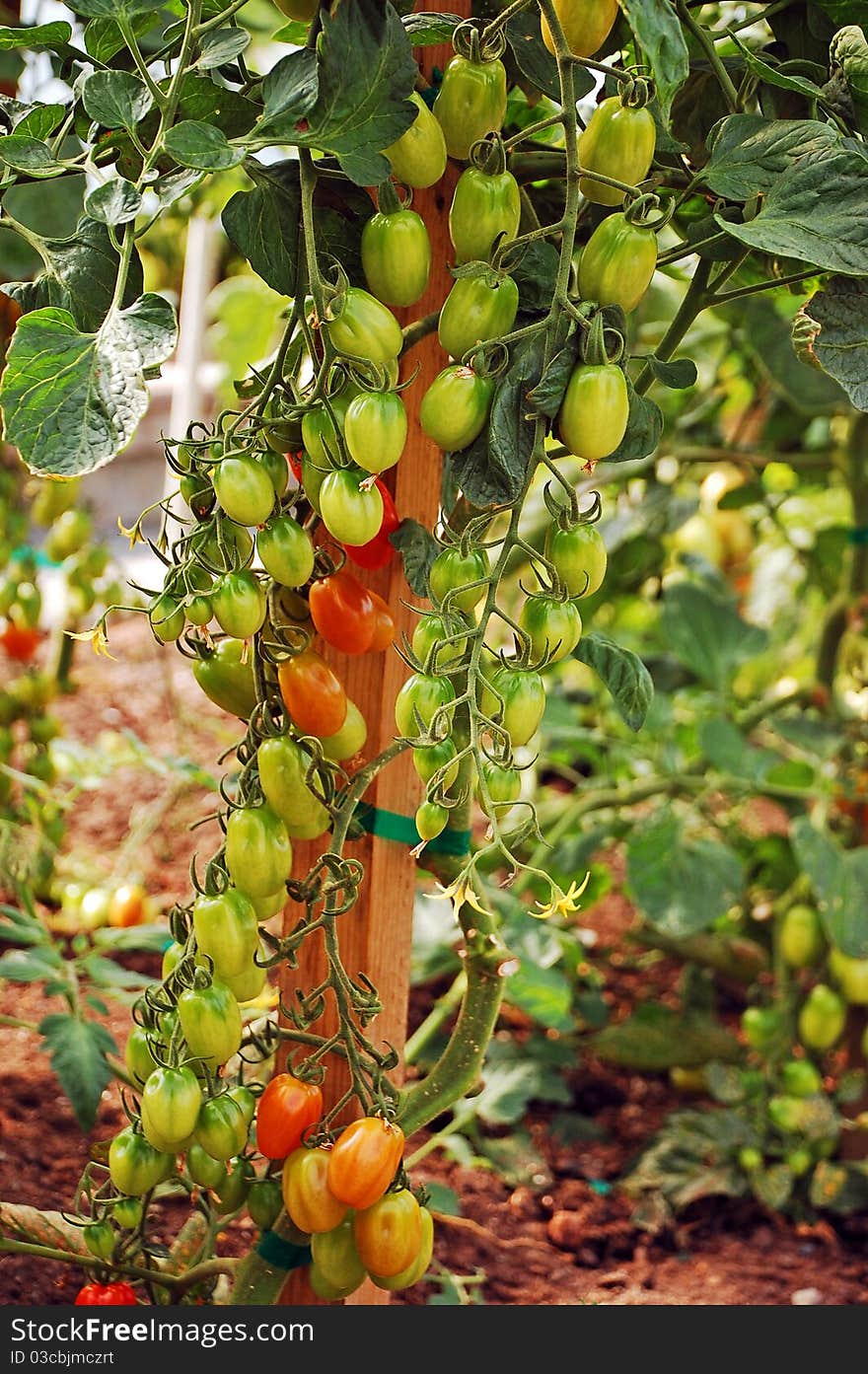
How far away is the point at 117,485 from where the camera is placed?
11.9ft

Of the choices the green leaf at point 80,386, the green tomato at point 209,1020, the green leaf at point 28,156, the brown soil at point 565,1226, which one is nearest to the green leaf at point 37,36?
the green leaf at point 28,156

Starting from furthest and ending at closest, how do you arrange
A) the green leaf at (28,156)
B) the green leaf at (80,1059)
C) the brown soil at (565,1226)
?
the brown soil at (565,1226) < the green leaf at (80,1059) < the green leaf at (28,156)

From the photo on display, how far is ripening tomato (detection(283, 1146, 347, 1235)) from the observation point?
2.20 ft

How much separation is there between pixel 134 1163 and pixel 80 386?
416 mm

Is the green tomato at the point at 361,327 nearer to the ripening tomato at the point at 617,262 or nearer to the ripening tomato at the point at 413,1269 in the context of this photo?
the ripening tomato at the point at 617,262

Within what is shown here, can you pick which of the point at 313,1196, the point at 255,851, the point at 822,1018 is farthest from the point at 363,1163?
the point at 822,1018

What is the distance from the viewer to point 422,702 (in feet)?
1.92

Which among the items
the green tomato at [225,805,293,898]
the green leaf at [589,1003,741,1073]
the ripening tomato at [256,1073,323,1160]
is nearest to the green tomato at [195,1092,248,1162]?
the ripening tomato at [256,1073,323,1160]

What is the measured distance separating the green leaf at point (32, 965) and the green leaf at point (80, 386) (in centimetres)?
51

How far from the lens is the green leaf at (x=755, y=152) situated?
612 millimetres

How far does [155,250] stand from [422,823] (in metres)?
1.46

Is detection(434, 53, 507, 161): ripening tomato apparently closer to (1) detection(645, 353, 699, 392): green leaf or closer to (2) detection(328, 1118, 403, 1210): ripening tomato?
(1) detection(645, 353, 699, 392): green leaf

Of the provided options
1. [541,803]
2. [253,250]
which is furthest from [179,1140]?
[541,803]

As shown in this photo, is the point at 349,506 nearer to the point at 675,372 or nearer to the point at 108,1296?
the point at 675,372
